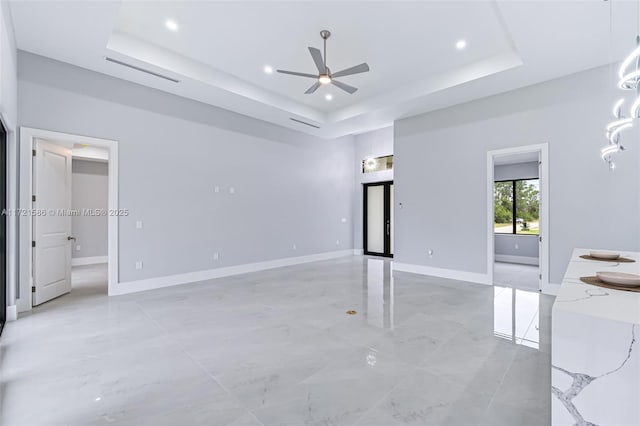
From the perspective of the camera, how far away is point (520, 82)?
4852 millimetres

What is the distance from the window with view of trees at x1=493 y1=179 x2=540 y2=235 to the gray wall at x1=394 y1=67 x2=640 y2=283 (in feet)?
12.3

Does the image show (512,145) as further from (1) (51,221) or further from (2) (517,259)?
(1) (51,221)

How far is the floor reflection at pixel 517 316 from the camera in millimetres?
3107

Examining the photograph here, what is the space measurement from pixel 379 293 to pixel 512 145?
361 centimetres

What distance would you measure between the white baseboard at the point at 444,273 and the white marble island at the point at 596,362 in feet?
14.7

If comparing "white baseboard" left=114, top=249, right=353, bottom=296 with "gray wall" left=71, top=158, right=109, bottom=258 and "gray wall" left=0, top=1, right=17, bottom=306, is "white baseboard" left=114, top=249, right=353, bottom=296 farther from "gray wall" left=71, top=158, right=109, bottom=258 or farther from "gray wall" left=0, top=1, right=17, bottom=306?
"gray wall" left=71, top=158, right=109, bottom=258

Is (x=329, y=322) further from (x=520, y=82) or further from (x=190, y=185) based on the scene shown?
(x=520, y=82)

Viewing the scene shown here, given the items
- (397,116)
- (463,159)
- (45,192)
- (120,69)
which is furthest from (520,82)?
(45,192)

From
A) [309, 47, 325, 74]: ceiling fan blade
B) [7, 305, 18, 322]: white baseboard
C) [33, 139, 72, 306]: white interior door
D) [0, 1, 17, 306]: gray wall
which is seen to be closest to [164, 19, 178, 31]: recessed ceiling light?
[0, 1, 17, 306]: gray wall

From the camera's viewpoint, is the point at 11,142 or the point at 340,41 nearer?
the point at 11,142

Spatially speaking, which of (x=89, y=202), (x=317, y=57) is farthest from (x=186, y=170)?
(x=89, y=202)

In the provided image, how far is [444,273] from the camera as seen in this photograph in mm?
5996

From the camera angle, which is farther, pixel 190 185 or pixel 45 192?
pixel 190 185

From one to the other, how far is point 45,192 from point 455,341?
5.90 metres
